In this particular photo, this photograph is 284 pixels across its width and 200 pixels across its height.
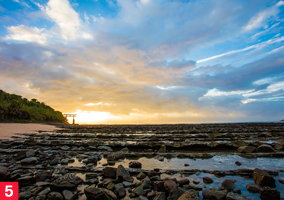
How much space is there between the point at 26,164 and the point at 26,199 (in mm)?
3595

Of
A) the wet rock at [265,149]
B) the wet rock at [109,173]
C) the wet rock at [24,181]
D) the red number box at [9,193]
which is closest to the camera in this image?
the red number box at [9,193]

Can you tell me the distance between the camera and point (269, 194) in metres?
3.43

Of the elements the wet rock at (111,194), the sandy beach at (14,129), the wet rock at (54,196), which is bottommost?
the sandy beach at (14,129)

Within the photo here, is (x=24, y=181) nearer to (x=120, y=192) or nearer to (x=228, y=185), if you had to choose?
(x=120, y=192)

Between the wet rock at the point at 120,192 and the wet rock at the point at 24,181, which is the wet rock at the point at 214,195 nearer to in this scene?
the wet rock at the point at 120,192

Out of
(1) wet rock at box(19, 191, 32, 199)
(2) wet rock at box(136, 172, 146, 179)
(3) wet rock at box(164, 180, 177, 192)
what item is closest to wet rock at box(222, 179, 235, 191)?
(3) wet rock at box(164, 180, 177, 192)

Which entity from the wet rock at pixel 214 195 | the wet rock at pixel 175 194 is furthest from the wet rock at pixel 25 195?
the wet rock at pixel 214 195

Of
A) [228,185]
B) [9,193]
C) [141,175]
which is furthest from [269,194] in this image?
[9,193]

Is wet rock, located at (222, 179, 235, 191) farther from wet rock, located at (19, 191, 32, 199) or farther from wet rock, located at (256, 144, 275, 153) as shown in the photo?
wet rock, located at (256, 144, 275, 153)

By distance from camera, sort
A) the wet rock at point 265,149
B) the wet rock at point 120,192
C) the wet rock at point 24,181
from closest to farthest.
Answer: the wet rock at point 120,192
the wet rock at point 24,181
the wet rock at point 265,149

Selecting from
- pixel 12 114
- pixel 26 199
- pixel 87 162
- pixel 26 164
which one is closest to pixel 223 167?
pixel 87 162

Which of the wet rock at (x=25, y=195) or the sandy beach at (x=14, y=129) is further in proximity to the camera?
the sandy beach at (x=14, y=129)

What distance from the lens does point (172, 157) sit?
304 inches

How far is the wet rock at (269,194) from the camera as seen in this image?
3.37m
